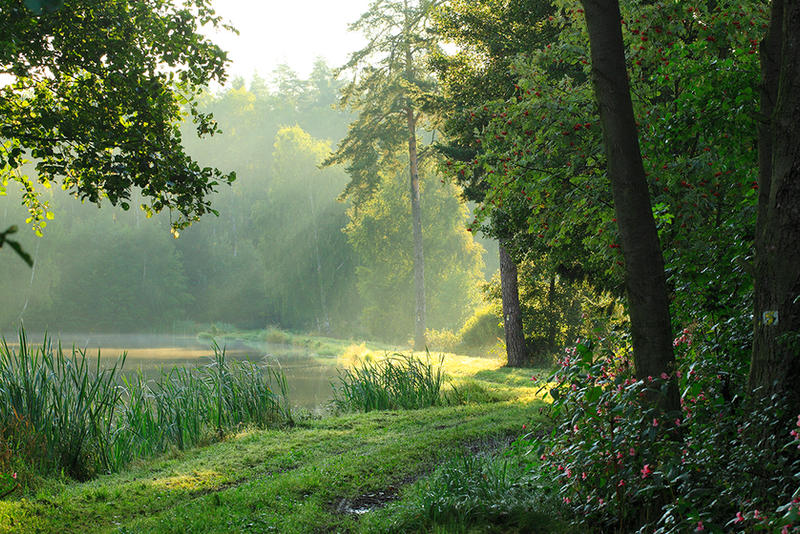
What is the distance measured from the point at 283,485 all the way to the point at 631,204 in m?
3.29

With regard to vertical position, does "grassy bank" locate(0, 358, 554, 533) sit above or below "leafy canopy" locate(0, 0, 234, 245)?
below

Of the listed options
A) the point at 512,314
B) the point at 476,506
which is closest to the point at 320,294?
the point at 512,314

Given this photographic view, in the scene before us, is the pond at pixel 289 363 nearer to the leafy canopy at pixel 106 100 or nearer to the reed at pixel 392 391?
the reed at pixel 392 391

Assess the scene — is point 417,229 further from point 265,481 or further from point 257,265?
point 257,265

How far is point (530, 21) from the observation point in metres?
10.7

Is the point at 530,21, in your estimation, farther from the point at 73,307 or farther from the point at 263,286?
the point at 73,307

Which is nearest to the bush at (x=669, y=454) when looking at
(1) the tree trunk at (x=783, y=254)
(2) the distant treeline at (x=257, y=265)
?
(1) the tree trunk at (x=783, y=254)

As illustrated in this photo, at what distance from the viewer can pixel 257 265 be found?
168ft

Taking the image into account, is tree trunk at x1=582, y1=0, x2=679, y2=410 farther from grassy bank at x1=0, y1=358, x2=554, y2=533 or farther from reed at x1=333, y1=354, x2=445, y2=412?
reed at x1=333, y1=354, x2=445, y2=412

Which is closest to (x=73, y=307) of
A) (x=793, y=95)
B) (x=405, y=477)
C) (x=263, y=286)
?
(x=263, y=286)

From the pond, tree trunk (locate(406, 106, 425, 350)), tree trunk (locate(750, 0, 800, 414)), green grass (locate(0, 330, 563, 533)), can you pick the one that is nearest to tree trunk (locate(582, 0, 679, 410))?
tree trunk (locate(750, 0, 800, 414))

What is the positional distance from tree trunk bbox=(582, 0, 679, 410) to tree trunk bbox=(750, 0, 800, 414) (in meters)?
0.54

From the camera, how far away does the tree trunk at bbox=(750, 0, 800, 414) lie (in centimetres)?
281

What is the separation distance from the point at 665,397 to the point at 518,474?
1374 millimetres
